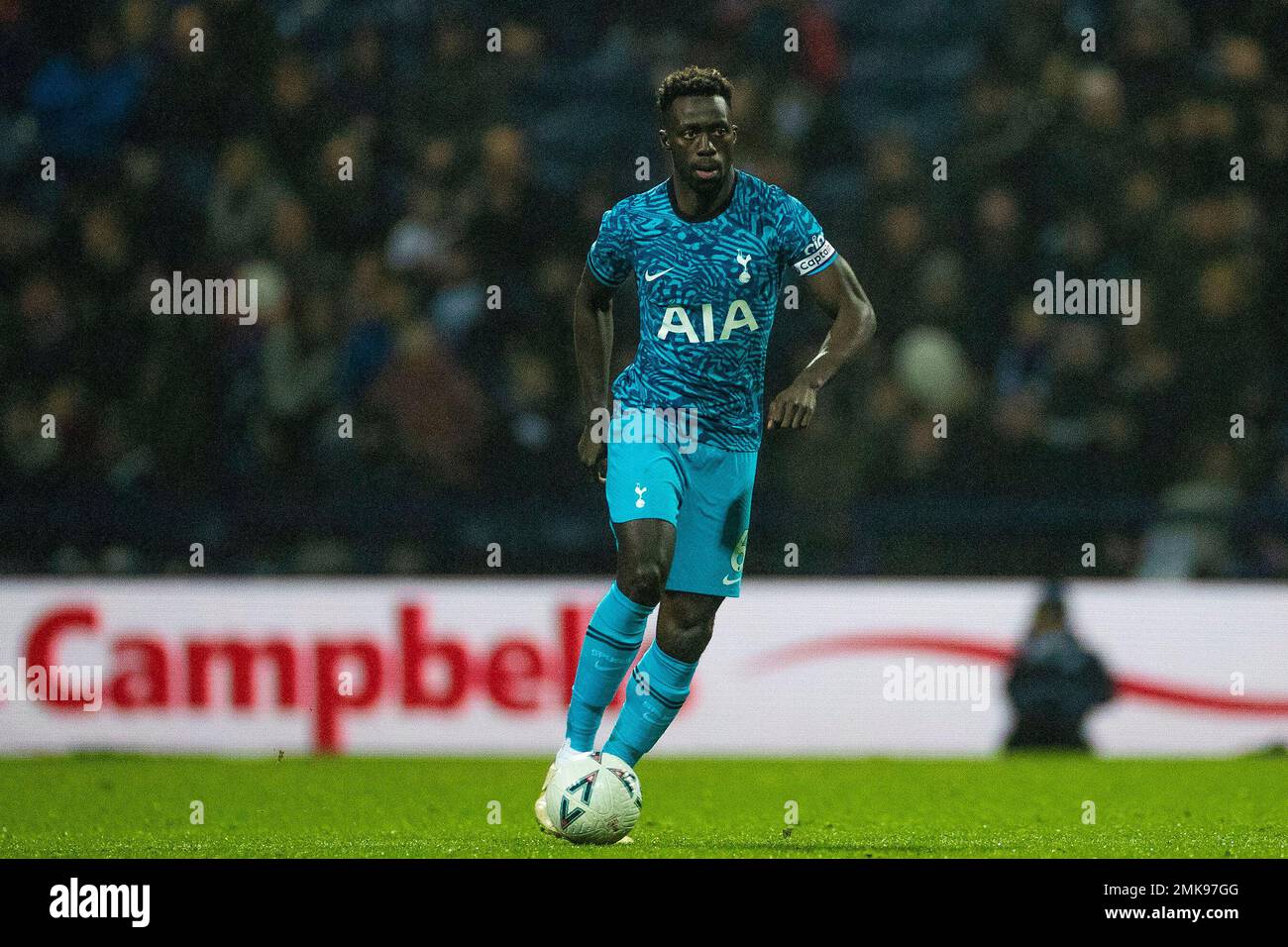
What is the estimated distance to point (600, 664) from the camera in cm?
646

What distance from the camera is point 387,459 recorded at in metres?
10.9

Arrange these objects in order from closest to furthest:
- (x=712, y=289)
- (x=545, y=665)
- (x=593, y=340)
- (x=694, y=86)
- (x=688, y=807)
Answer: (x=694, y=86), (x=712, y=289), (x=593, y=340), (x=688, y=807), (x=545, y=665)

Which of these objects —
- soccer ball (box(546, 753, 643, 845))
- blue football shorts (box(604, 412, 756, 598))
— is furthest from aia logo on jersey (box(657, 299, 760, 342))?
soccer ball (box(546, 753, 643, 845))

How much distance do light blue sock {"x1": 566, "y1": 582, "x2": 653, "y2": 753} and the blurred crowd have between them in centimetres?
399

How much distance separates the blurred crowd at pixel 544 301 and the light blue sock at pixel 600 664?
399 centimetres

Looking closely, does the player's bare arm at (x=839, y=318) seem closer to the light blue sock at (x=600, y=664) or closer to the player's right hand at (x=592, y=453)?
the player's right hand at (x=592, y=453)

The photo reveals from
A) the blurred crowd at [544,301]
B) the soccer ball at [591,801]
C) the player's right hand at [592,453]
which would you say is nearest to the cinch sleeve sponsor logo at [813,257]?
the player's right hand at [592,453]

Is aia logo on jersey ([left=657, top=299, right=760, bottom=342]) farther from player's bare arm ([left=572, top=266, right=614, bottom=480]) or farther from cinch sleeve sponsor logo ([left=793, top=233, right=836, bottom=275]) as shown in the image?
player's bare arm ([left=572, top=266, right=614, bottom=480])

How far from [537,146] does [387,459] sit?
9.85 feet

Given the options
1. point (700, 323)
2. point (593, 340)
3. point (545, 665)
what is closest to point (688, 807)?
point (593, 340)

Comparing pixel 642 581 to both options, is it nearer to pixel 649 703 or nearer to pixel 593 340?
pixel 649 703

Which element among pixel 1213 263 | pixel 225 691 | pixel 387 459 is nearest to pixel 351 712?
pixel 225 691

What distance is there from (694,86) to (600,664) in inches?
70.5

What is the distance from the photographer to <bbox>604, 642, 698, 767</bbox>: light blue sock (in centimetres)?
649
